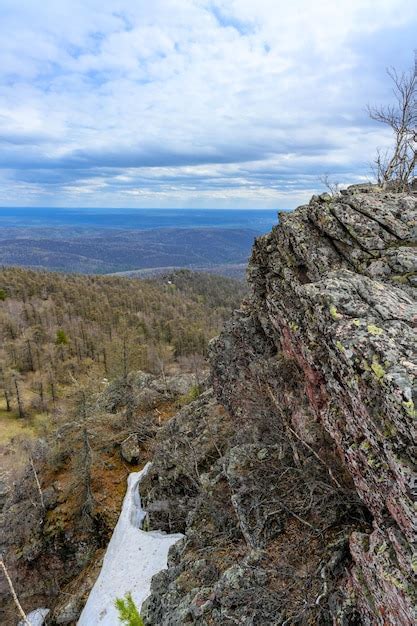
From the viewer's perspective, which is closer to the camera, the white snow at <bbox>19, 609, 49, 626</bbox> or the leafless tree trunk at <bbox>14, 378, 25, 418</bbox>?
the white snow at <bbox>19, 609, 49, 626</bbox>

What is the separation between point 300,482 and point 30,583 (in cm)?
2068

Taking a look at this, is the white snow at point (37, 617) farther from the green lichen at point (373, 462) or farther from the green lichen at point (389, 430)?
the green lichen at point (389, 430)

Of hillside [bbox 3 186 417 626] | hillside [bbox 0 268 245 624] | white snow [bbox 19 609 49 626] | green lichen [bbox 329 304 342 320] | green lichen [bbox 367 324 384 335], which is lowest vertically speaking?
white snow [bbox 19 609 49 626]

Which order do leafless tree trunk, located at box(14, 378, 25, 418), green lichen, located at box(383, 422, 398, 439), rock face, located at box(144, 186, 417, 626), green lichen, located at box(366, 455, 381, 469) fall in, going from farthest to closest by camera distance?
leafless tree trunk, located at box(14, 378, 25, 418) < green lichen, located at box(366, 455, 381, 469) < rock face, located at box(144, 186, 417, 626) < green lichen, located at box(383, 422, 398, 439)

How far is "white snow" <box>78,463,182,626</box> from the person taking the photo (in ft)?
56.0

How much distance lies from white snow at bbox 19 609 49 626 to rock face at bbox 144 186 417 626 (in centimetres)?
1177

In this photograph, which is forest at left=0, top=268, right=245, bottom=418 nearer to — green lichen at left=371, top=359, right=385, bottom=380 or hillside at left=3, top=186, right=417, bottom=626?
hillside at left=3, top=186, right=417, bottom=626

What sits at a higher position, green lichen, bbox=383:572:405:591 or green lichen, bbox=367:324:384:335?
green lichen, bbox=367:324:384:335

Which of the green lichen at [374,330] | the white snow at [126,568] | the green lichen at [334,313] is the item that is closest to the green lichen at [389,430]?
the green lichen at [374,330]

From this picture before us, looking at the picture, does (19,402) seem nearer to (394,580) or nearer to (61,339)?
(61,339)

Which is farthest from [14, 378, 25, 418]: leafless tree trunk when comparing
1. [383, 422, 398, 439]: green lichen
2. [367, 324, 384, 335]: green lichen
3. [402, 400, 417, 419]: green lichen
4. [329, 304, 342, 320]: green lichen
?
[402, 400, 417, 419]: green lichen

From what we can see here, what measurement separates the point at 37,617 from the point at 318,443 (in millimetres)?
20830

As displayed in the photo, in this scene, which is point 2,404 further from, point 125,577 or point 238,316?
point 238,316

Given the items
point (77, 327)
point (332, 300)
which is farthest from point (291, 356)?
point (77, 327)
